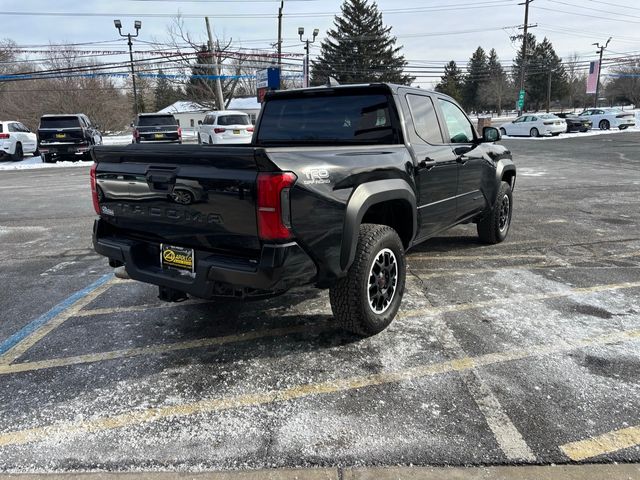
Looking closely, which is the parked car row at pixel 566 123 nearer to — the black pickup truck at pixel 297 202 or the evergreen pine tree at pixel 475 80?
the black pickup truck at pixel 297 202

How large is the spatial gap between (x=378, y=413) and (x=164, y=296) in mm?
1695

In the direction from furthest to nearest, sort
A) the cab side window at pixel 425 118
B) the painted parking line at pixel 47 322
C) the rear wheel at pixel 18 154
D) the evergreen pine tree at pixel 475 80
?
the evergreen pine tree at pixel 475 80, the rear wheel at pixel 18 154, the cab side window at pixel 425 118, the painted parking line at pixel 47 322

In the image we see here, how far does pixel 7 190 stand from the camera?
12.3m

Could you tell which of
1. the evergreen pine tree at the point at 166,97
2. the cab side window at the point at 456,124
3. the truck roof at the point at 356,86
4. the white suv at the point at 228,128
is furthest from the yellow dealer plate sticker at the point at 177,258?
the evergreen pine tree at the point at 166,97

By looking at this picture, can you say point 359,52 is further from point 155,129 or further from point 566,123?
point 155,129

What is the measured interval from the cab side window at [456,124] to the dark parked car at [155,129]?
16610 mm

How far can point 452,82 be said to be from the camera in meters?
74.4

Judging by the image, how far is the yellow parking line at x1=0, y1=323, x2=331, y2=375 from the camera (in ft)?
10.8

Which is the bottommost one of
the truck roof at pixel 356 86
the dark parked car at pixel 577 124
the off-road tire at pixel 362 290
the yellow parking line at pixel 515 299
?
the yellow parking line at pixel 515 299

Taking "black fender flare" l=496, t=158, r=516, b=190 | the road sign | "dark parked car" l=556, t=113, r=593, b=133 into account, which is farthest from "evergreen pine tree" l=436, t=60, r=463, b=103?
"black fender flare" l=496, t=158, r=516, b=190

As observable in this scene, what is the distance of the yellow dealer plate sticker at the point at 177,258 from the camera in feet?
10.3

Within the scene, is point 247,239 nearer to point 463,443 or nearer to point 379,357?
point 379,357

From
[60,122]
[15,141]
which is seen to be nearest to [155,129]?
[60,122]

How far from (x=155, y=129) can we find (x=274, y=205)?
62.3ft
